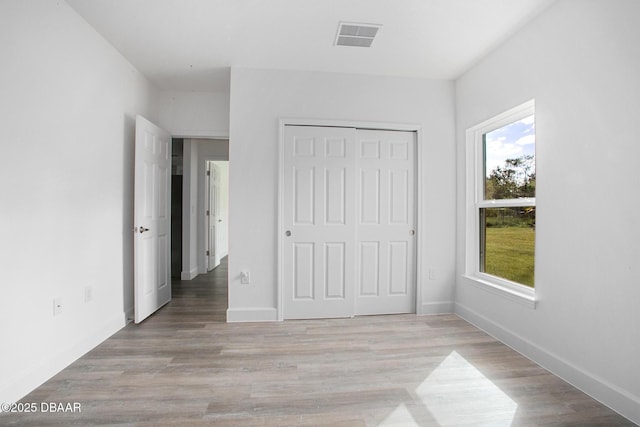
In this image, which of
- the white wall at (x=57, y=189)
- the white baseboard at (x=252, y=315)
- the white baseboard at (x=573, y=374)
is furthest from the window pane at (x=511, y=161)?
the white wall at (x=57, y=189)

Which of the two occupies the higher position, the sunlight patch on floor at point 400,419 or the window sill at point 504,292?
the window sill at point 504,292

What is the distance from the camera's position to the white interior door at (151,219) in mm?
3084

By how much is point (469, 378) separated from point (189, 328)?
2.45m

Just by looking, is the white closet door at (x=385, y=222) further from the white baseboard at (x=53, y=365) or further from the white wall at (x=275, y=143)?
the white baseboard at (x=53, y=365)

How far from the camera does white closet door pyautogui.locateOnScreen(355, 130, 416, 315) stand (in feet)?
11.2

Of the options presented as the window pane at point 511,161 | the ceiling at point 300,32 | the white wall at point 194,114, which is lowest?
the window pane at point 511,161

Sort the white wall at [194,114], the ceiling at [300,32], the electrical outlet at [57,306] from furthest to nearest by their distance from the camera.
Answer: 1. the white wall at [194,114]
2. the ceiling at [300,32]
3. the electrical outlet at [57,306]

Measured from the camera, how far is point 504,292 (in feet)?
8.96

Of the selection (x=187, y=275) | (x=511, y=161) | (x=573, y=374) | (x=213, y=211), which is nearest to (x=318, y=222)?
(x=511, y=161)

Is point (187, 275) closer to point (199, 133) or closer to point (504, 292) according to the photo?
point (199, 133)

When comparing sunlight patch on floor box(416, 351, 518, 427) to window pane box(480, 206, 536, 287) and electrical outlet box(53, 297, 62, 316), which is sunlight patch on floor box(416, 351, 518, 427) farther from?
electrical outlet box(53, 297, 62, 316)

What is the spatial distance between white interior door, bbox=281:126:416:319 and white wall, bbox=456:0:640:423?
3.80 feet

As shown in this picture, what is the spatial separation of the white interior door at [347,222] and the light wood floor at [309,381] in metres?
0.41

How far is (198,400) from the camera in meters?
1.87
